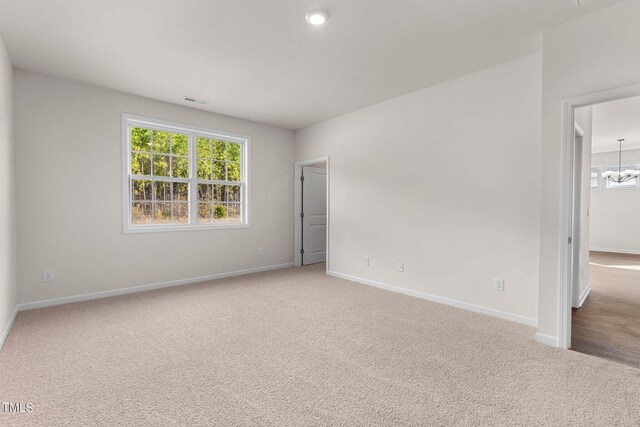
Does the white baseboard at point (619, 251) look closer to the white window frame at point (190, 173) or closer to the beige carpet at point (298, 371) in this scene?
the beige carpet at point (298, 371)

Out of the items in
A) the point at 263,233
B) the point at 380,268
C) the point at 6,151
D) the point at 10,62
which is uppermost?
the point at 10,62

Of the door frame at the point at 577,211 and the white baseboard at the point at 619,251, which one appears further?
the white baseboard at the point at 619,251

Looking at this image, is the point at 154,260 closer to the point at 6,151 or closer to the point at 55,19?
the point at 6,151

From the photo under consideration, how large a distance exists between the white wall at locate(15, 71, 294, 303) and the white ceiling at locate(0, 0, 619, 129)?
303 mm

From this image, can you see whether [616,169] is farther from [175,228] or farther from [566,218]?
[175,228]

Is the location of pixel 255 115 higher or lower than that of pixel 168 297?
higher

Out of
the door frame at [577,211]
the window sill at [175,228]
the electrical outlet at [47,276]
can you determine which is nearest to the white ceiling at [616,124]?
the door frame at [577,211]

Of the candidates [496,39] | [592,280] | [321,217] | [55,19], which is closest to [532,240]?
[496,39]

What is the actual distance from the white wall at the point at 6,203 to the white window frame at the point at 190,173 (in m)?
1.08

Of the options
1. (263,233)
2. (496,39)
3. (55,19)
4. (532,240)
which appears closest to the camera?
(55,19)

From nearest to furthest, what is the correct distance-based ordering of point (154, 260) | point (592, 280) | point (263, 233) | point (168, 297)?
point (168, 297)
point (154, 260)
point (592, 280)
point (263, 233)

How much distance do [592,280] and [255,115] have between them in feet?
19.6

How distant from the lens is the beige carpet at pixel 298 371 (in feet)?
5.72

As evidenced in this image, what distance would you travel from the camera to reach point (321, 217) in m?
6.48
